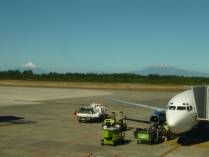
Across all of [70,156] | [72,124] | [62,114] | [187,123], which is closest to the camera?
[70,156]

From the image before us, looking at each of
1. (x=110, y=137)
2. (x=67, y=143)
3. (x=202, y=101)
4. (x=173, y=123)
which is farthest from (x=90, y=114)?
(x=173, y=123)

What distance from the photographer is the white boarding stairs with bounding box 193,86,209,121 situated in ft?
103

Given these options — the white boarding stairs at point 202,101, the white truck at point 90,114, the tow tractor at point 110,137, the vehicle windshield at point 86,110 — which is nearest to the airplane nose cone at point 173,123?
the white boarding stairs at point 202,101

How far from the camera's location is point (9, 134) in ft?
115

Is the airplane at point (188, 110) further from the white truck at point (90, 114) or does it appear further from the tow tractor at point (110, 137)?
the white truck at point (90, 114)

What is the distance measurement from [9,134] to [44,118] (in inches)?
469

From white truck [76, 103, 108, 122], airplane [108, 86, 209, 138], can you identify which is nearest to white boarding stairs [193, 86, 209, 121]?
airplane [108, 86, 209, 138]

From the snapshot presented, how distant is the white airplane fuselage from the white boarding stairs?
3.25ft

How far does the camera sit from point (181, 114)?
2927 centimetres

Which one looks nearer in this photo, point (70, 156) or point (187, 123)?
point (70, 156)

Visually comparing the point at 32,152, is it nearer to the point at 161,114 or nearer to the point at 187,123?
the point at 187,123

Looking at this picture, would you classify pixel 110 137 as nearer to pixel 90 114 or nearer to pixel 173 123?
pixel 173 123

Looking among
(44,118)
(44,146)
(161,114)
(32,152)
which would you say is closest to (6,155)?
(32,152)

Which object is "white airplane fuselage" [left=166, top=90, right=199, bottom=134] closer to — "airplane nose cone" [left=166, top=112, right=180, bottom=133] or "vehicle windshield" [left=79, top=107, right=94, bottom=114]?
"airplane nose cone" [left=166, top=112, right=180, bottom=133]
